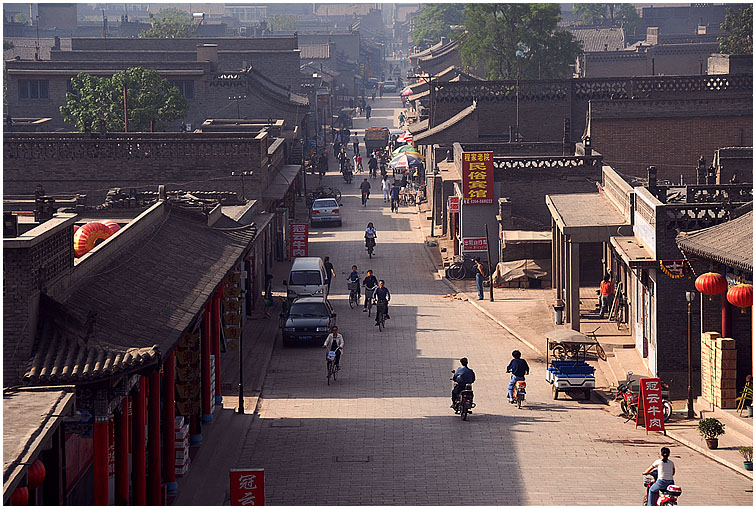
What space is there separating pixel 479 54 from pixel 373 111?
2312 inches

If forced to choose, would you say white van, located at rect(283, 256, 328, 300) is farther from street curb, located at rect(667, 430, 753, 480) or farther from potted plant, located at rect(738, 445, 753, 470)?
potted plant, located at rect(738, 445, 753, 470)

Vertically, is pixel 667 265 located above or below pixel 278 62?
below

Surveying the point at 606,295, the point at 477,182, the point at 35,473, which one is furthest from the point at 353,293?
the point at 35,473

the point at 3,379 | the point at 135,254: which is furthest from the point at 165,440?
the point at 3,379

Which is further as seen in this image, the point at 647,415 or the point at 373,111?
the point at 373,111

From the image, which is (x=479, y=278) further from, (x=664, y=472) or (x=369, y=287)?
(x=664, y=472)

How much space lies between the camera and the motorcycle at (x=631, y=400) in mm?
27969

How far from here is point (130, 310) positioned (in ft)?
66.8

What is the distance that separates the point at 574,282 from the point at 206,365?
12665 mm

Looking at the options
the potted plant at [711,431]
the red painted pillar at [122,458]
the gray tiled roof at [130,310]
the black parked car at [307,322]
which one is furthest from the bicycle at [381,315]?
the red painted pillar at [122,458]

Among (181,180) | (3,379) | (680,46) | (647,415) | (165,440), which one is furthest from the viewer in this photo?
(680,46)

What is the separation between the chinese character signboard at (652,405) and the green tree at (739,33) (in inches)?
2419

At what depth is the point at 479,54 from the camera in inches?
3634

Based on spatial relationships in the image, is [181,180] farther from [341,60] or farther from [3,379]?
[341,60]
